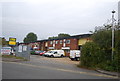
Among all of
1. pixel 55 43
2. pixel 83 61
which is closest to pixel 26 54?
pixel 83 61

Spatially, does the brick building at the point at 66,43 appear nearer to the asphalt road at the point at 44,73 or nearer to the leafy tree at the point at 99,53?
the leafy tree at the point at 99,53

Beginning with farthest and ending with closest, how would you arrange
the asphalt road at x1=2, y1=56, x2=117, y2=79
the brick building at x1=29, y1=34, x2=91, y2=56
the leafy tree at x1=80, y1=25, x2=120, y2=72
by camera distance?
1. the brick building at x1=29, y1=34, x2=91, y2=56
2. the leafy tree at x1=80, y1=25, x2=120, y2=72
3. the asphalt road at x1=2, y1=56, x2=117, y2=79

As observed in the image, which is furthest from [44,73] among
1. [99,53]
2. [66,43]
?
[66,43]

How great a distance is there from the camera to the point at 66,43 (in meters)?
48.1

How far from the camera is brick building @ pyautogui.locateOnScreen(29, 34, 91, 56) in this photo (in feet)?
142

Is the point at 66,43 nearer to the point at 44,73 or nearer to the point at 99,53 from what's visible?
the point at 99,53

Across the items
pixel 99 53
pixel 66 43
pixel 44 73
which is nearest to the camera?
pixel 44 73

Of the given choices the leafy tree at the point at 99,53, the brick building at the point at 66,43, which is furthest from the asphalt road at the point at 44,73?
the brick building at the point at 66,43

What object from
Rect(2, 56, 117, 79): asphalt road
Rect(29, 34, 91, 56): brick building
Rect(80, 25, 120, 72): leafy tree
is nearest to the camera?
Rect(2, 56, 117, 79): asphalt road

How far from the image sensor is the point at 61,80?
8.91 metres

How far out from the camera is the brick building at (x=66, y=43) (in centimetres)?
4325

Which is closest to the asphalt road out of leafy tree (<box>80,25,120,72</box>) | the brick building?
leafy tree (<box>80,25,120,72</box>)

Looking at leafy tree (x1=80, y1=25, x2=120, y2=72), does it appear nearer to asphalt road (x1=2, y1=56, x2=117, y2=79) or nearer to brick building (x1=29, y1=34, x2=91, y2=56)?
asphalt road (x1=2, y1=56, x2=117, y2=79)

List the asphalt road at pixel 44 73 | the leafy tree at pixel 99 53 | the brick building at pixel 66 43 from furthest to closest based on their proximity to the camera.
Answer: the brick building at pixel 66 43
the leafy tree at pixel 99 53
the asphalt road at pixel 44 73
